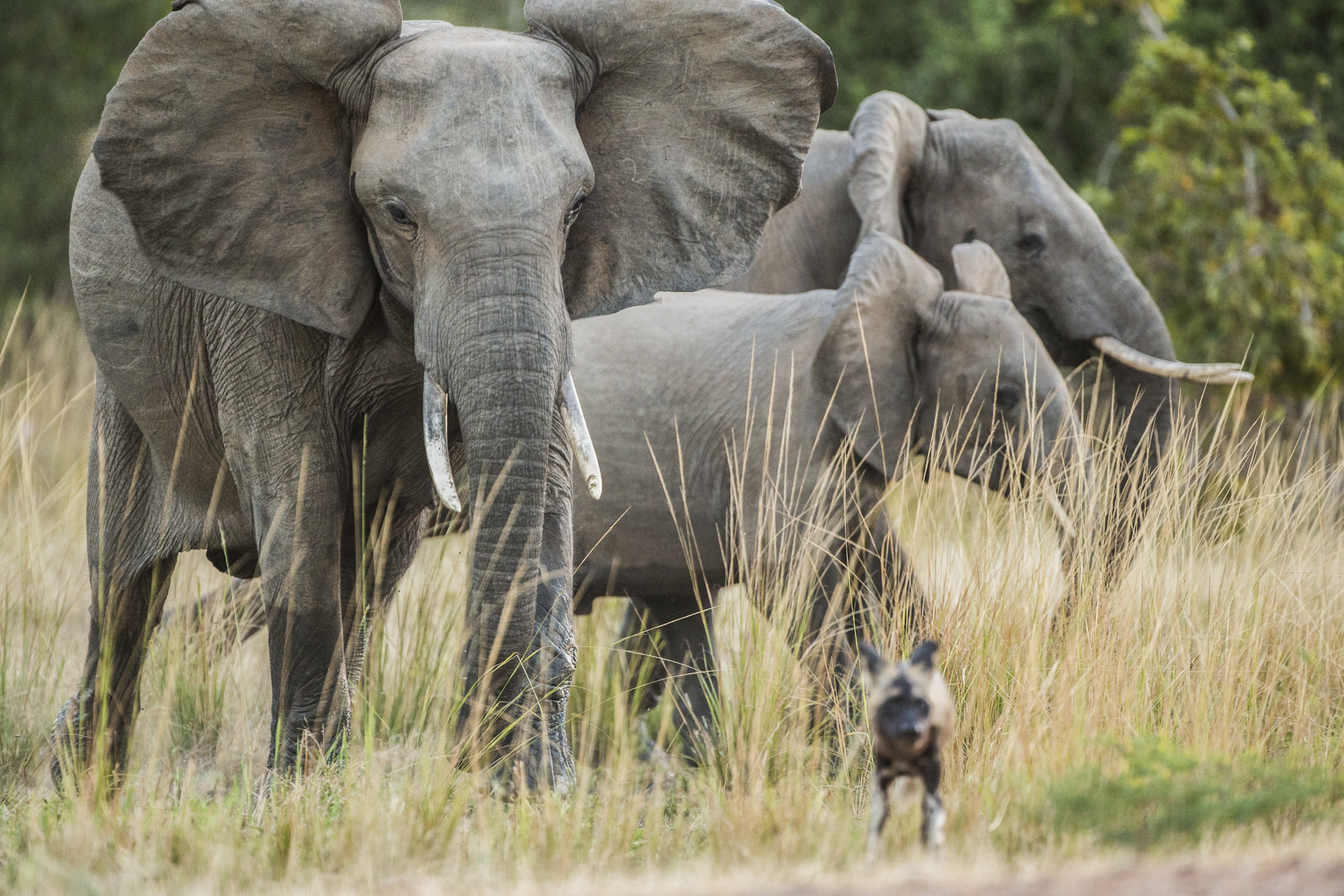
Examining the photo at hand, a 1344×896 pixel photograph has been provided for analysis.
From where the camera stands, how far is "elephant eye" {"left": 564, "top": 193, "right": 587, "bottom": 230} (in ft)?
13.4

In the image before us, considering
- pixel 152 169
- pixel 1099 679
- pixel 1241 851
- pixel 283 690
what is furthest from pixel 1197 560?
pixel 152 169

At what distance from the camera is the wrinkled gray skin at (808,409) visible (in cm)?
584

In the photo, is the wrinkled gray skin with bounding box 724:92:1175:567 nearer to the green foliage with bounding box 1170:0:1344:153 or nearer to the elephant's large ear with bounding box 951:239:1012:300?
the elephant's large ear with bounding box 951:239:1012:300

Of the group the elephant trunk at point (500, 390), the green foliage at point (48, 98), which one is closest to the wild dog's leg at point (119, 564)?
the elephant trunk at point (500, 390)

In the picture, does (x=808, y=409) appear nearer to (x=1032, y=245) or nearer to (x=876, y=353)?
(x=876, y=353)

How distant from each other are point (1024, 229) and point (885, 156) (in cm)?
70

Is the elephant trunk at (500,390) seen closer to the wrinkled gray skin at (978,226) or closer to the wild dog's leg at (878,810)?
the wild dog's leg at (878,810)

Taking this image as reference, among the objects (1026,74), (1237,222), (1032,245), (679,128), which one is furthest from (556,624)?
(1026,74)

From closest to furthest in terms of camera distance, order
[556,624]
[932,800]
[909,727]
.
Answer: [909,727] < [932,800] < [556,624]

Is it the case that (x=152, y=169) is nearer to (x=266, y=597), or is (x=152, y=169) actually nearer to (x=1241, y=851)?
(x=266, y=597)

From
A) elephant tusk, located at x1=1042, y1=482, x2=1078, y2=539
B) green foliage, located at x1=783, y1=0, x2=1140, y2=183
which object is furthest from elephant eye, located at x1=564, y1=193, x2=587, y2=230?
green foliage, located at x1=783, y1=0, x2=1140, y2=183

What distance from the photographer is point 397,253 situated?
4.08 meters

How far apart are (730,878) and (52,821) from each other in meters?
1.80

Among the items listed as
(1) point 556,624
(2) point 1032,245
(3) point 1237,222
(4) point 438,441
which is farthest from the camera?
(3) point 1237,222
